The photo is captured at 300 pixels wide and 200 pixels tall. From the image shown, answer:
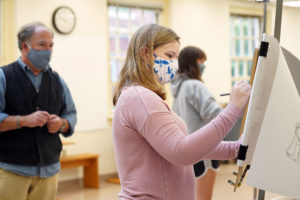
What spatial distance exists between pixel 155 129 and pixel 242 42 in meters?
6.94

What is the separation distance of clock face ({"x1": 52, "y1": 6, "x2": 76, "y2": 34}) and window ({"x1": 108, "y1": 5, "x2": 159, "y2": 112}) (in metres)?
0.74

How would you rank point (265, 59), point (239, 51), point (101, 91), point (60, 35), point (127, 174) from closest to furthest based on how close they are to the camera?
point (265, 59) < point (127, 174) < point (60, 35) < point (101, 91) < point (239, 51)

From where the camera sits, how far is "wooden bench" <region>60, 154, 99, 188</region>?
561 centimetres

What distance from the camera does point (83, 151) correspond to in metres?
5.99

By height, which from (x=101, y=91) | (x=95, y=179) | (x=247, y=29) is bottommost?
(x=95, y=179)

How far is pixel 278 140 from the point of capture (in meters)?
1.38

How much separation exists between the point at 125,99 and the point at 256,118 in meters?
0.42

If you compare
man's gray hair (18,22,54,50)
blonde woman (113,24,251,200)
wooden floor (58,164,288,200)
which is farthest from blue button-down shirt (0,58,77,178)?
wooden floor (58,164,288,200)

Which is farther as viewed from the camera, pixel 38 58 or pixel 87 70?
pixel 87 70

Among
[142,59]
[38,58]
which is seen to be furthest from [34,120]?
[142,59]

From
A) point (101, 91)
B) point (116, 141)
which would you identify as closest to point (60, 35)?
point (101, 91)

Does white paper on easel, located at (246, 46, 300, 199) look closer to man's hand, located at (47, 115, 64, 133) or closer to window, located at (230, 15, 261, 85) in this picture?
man's hand, located at (47, 115, 64, 133)

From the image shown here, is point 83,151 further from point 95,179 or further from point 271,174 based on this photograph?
point 271,174

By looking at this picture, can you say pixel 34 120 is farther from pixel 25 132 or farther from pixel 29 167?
pixel 29 167
